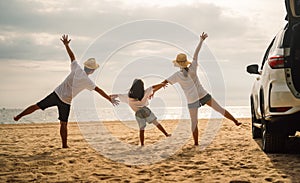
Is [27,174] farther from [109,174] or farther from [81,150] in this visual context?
[81,150]

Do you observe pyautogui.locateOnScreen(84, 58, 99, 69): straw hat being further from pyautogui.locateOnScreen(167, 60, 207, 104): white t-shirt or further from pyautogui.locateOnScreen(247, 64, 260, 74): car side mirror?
pyautogui.locateOnScreen(247, 64, 260, 74): car side mirror

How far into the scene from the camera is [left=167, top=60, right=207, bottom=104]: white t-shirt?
794cm

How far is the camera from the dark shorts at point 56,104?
7758 mm

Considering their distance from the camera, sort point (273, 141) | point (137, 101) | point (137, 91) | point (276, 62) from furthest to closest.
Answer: point (137, 101), point (137, 91), point (273, 141), point (276, 62)

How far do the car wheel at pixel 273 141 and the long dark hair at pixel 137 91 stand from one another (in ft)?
9.21

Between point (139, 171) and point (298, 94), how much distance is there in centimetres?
248

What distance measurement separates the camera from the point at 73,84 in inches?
311

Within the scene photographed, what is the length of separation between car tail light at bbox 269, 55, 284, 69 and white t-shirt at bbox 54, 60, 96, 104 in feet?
12.2

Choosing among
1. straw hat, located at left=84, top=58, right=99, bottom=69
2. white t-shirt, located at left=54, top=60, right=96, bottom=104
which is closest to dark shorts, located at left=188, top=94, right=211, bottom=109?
white t-shirt, located at left=54, top=60, right=96, bottom=104

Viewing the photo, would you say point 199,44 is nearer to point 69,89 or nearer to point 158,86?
point 158,86

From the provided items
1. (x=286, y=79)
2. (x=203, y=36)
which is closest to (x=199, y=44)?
(x=203, y=36)

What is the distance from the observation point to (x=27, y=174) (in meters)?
5.34

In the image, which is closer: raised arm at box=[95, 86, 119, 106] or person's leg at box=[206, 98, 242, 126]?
raised arm at box=[95, 86, 119, 106]

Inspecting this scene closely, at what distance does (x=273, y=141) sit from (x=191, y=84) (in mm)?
2245
